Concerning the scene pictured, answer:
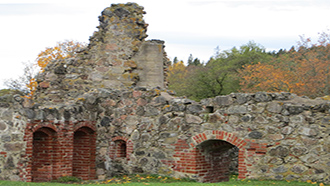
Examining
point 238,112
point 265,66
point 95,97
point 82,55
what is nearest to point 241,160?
point 238,112

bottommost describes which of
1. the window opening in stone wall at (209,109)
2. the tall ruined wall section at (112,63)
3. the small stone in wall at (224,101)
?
the window opening in stone wall at (209,109)

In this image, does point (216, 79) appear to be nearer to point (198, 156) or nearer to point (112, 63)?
point (112, 63)

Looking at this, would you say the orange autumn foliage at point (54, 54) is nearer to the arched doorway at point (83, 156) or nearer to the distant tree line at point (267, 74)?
the distant tree line at point (267, 74)

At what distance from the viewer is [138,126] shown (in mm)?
12172

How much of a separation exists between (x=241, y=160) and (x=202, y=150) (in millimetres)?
1253

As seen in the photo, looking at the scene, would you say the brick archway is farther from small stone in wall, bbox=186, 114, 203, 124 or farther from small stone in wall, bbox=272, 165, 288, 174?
small stone in wall, bbox=272, 165, 288, 174

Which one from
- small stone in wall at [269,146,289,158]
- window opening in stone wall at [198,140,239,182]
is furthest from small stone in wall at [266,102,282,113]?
window opening in stone wall at [198,140,239,182]

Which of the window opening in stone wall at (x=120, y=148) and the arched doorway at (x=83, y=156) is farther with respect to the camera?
the window opening in stone wall at (x=120, y=148)

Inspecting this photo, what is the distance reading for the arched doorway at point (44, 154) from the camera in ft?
37.0

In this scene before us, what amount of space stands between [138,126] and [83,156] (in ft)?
6.44

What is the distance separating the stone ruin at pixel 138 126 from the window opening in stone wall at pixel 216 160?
0.10ft

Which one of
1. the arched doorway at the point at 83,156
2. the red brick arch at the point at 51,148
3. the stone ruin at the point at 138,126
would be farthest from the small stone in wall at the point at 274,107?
the arched doorway at the point at 83,156

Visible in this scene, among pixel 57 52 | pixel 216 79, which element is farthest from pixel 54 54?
pixel 216 79

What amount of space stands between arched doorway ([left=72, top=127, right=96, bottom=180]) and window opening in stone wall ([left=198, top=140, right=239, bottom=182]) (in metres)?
3.49
